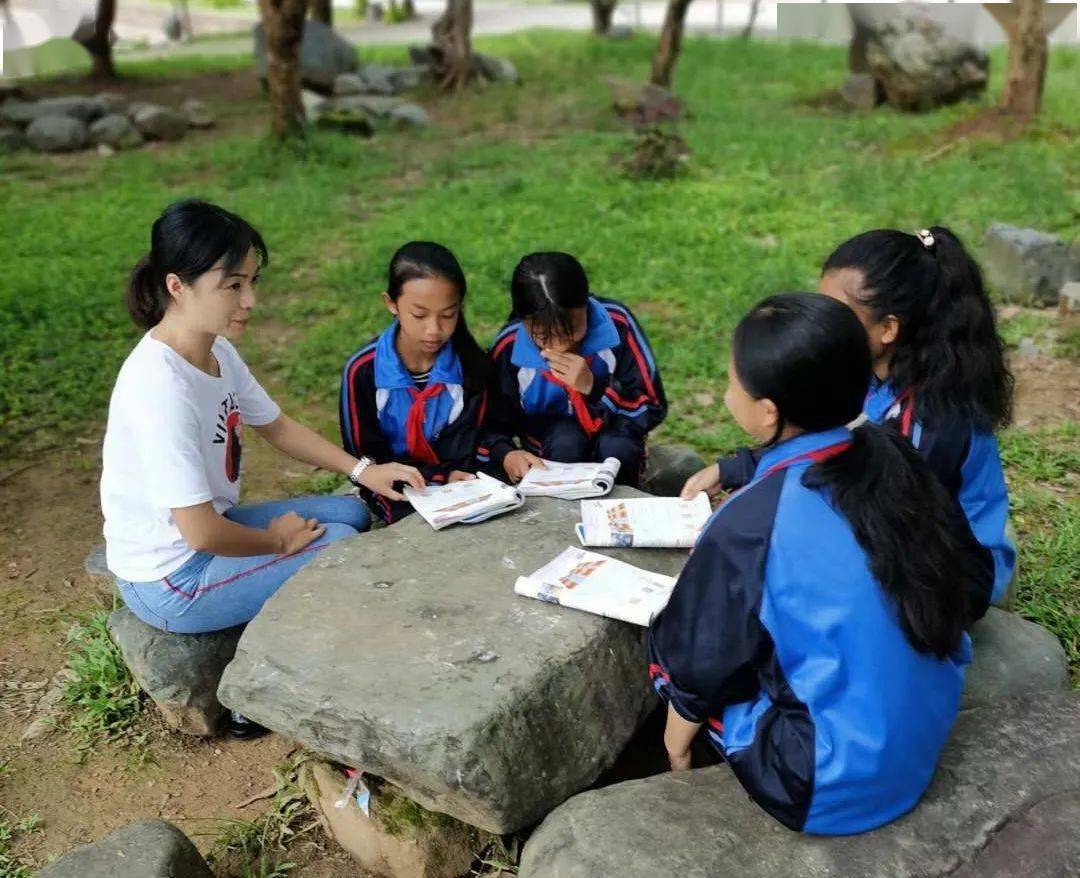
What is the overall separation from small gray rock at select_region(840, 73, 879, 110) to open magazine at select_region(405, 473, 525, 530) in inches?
434

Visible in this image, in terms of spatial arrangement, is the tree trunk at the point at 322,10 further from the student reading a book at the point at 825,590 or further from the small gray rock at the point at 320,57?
the student reading a book at the point at 825,590

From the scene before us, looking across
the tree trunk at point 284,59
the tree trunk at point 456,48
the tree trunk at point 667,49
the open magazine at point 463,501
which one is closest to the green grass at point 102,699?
the open magazine at point 463,501

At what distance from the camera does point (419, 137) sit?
12023mm

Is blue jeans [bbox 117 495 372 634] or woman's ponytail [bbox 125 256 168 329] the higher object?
woman's ponytail [bbox 125 256 168 329]

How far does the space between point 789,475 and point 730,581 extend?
0.25 metres

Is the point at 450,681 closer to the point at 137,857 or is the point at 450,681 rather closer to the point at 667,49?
the point at 137,857

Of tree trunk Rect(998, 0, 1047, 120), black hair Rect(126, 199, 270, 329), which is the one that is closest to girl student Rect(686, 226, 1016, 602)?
black hair Rect(126, 199, 270, 329)

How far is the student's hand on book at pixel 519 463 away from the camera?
385 centimetres

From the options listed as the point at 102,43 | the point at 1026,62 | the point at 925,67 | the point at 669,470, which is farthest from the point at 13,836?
the point at 102,43

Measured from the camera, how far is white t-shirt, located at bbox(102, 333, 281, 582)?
285 centimetres

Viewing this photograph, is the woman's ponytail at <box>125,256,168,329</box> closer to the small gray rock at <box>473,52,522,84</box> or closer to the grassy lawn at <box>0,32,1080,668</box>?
the grassy lawn at <box>0,32,1080,668</box>

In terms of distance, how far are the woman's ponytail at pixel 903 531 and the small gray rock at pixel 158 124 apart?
1179 cm

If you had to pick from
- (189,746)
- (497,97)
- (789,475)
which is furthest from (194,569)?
(497,97)

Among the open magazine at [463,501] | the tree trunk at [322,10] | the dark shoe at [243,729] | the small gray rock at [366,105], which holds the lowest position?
the dark shoe at [243,729]
